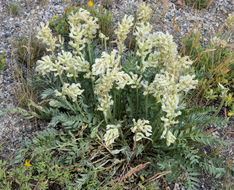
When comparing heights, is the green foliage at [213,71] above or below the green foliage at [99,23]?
below

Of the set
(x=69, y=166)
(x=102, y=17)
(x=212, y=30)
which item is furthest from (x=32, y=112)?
(x=212, y=30)

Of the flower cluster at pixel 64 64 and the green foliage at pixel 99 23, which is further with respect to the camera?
the green foliage at pixel 99 23

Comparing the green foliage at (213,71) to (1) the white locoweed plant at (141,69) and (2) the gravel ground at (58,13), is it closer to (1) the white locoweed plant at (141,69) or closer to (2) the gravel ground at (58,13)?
(2) the gravel ground at (58,13)

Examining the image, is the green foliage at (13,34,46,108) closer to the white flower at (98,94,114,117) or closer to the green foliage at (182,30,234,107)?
the white flower at (98,94,114,117)

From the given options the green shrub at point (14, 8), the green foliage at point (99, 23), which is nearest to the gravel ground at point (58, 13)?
the green shrub at point (14, 8)

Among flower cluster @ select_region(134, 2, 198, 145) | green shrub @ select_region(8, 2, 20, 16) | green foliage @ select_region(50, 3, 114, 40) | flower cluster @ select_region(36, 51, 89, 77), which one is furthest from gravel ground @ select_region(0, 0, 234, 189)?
flower cluster @ select_region(134, 2, 198, 145)

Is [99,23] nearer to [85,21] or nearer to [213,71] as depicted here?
[85,21]

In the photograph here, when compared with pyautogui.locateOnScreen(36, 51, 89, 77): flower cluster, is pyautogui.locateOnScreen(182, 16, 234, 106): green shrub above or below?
below

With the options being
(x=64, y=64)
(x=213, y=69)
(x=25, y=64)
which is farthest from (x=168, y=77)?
(x=25, y=64)

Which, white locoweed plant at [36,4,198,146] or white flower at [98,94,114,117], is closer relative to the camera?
white locoweed plant at [36,4,198,146]

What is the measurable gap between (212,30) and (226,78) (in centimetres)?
115

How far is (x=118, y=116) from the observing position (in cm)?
277

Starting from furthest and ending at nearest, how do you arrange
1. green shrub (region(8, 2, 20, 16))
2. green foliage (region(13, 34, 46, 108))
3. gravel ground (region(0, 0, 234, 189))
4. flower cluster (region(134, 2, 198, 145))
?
green shrub (region(8, 2, 20, 16)) → gravel ground (region(0, 0, 234, 189)) → green foliage (region(13, 34, 46, 108)) → flower cluster (region(134, 2, 198, 145))

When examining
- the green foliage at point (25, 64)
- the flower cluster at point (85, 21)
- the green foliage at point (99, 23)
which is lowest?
→ the green foliage at point (25, 64)
